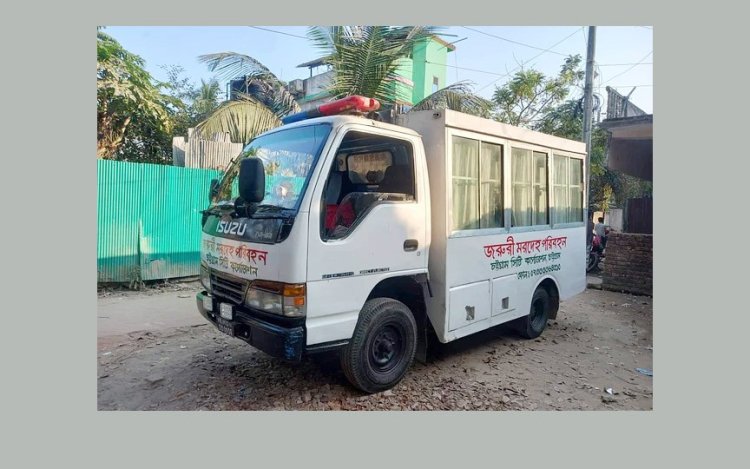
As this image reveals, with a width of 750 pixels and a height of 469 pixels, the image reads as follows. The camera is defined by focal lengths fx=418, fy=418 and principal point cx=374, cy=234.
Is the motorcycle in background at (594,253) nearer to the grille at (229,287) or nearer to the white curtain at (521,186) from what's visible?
the white curtain at (521,186)

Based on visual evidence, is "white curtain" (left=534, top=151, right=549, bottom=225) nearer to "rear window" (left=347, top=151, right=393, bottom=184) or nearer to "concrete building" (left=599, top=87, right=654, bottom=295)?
"rear window" (left=347, top=151, right=393, bottom=184)

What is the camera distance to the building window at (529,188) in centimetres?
498

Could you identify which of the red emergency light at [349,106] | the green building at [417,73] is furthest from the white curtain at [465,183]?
the green building at [417,73]

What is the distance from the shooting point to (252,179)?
10.4ft

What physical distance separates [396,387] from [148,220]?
18.6ft

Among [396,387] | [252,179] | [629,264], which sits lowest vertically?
[396,387]

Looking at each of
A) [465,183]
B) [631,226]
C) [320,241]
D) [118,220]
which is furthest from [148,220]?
[631,226]

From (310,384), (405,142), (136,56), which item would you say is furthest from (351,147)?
(136,56)

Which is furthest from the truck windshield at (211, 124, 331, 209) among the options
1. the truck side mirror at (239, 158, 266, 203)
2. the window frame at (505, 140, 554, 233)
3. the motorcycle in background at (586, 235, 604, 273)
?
the motorcycle in background at (586, 235, 604, 273)

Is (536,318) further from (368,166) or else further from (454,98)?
(454,98)

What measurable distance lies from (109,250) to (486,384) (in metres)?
6.30

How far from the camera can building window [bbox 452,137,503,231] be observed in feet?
13.8

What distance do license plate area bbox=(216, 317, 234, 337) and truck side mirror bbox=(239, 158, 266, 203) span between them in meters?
1.14

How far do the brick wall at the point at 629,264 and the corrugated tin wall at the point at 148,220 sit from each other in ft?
27.1
